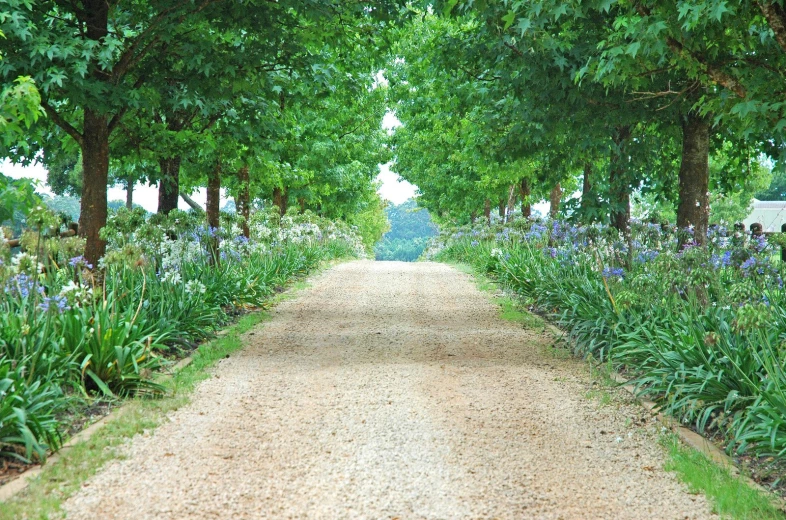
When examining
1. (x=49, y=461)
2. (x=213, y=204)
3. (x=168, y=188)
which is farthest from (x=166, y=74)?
(x=49, y=461)

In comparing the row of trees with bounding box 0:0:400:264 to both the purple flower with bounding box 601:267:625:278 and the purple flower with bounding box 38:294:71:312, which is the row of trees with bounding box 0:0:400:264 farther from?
Result: the purple flower with bounding box 601:267:625:278

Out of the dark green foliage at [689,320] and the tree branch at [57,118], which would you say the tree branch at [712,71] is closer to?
the dark green foliage at [689,320]

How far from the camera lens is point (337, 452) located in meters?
4.69

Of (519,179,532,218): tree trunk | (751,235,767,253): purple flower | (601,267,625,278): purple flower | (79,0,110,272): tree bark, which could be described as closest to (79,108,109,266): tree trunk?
(79,0,110,272): tree bark

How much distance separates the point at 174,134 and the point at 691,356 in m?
7.16

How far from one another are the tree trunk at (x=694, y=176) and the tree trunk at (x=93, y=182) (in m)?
7.48

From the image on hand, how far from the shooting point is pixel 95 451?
457cm

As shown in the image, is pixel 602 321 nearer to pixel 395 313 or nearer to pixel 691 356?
pixel 691 356

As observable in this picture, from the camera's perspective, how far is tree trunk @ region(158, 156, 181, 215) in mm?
12648

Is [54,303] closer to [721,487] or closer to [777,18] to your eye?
[721,487]

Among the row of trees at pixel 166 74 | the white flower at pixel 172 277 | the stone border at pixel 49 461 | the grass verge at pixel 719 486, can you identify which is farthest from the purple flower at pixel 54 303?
the grass verge at pixel 719 486

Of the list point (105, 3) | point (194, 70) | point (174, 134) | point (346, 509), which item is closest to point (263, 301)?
point (174, 134)

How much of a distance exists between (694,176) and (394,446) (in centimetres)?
717

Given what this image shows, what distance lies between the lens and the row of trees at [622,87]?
19.9 feet
